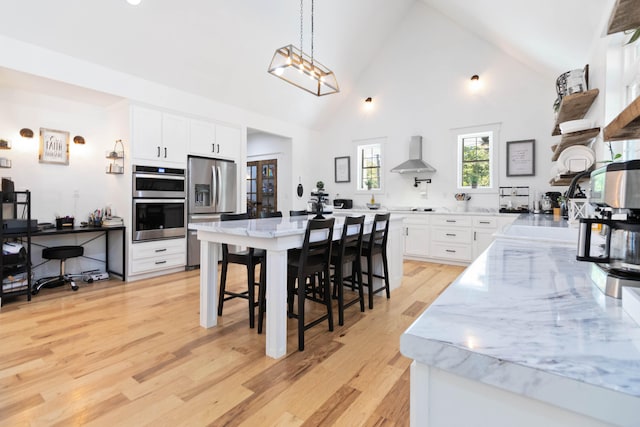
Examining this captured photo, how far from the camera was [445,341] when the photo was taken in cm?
54

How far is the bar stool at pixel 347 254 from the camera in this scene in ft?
9.04

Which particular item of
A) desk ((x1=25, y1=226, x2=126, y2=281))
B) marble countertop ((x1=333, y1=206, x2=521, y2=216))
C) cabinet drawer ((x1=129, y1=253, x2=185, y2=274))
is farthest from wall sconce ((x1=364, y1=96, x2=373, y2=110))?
desk ((x1=25, y1=226, x2=126, y2=281))

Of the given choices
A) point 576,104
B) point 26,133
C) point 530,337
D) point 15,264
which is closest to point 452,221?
point 576,104

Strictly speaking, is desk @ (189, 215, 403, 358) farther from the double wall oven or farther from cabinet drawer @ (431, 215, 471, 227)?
cabinet drawer @ (431, 215, 471, 227)

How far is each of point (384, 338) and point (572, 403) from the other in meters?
2.19

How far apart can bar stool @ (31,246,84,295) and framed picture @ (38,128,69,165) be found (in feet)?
3.72

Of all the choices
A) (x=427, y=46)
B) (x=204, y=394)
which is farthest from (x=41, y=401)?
(x=427, y=46)

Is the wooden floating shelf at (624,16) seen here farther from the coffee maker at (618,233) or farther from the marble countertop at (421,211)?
the marble countertop at (421,211)

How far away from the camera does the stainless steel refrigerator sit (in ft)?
15.5

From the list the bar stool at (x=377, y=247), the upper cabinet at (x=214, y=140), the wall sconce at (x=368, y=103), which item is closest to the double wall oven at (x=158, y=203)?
the upper cabinet at (x=214, y=140)

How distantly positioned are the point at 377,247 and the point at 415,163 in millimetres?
3031

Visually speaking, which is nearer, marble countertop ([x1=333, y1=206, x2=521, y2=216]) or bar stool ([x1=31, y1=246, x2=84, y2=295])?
bar stool ([x1=31, y1=246, x2=84, y2=295])

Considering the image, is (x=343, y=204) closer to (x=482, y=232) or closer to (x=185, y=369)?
(x=482, y=232)

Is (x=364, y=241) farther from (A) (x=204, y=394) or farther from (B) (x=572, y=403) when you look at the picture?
(B) (x=572, y=403)
